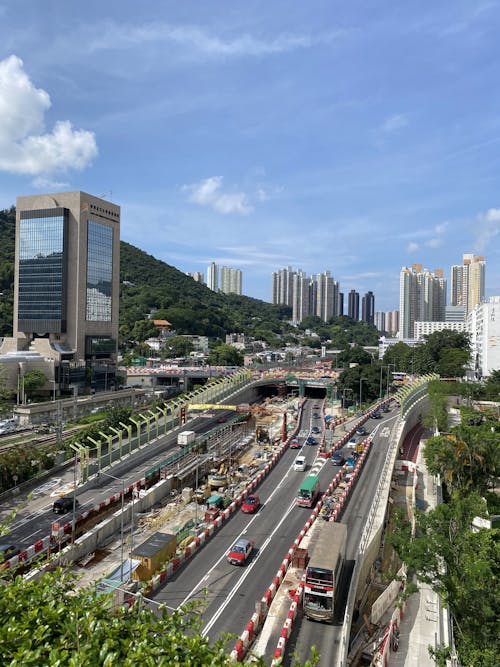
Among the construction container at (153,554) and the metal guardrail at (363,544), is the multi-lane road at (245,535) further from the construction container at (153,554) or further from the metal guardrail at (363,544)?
the construction container at (153,554)

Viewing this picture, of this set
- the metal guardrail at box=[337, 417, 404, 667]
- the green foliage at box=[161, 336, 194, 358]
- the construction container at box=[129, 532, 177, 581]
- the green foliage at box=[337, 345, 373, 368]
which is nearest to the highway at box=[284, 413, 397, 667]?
the metal guardrail at box=[337, 417, 404, 667]

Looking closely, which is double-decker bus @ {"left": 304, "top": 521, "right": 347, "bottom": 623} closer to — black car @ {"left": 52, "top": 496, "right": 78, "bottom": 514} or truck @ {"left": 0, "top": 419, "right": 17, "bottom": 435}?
black car @ {"left": 52, "top": 496, "right": 78, "bottom": 514}

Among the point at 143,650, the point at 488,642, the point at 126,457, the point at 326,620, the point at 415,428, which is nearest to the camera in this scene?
the point at 143,650

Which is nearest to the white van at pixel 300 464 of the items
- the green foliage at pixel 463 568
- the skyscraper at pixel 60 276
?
the green foliage at pixel 463 568

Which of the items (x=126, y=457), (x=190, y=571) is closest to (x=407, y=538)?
(x=190, y=571)

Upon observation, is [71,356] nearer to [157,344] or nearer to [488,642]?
[157,344]

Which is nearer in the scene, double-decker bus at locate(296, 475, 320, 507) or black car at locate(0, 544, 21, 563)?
black car at locate(0, 544, 21, 563)
